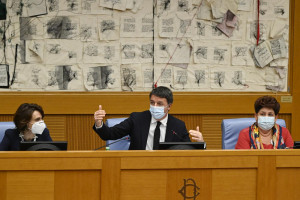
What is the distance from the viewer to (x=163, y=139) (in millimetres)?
4031

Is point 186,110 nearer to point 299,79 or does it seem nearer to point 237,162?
point 299,79

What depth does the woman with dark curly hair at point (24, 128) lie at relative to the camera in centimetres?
381

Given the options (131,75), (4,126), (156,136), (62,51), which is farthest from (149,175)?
(62,51)

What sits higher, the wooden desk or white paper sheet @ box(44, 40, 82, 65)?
white paper sheet @ box(44, 40, 82, 65)

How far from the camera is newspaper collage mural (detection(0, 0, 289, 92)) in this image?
16.3ft

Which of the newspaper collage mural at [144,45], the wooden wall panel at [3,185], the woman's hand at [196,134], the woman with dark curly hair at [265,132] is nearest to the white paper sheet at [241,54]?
the newspaper collage mural at [144,45]

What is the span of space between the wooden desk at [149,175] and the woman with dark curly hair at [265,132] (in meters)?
0.88

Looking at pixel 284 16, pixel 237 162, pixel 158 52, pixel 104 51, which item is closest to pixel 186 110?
pixel 158 52

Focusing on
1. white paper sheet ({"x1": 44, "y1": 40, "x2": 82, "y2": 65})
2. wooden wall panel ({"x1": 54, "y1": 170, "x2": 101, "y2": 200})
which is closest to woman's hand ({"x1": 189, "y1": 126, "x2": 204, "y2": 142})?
wooden wall panel ({"x1": 54, "y1": 170, "x2": 101, "y2": 200})

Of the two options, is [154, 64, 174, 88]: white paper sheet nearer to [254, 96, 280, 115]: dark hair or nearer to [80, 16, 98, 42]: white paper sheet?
[80, 16, 98, 42]: white paper sheet

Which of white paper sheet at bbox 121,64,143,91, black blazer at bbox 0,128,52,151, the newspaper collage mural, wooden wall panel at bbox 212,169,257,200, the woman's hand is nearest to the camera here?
wooden wall panel at bbox 212,169,257,200

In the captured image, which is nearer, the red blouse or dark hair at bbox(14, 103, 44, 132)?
dark hair at bbox(14, 103, 44, 132)

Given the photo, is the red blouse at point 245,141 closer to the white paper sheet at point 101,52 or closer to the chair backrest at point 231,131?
the chair backrest at point 231,131

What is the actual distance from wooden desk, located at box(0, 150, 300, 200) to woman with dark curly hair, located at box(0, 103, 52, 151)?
886 millimetres
